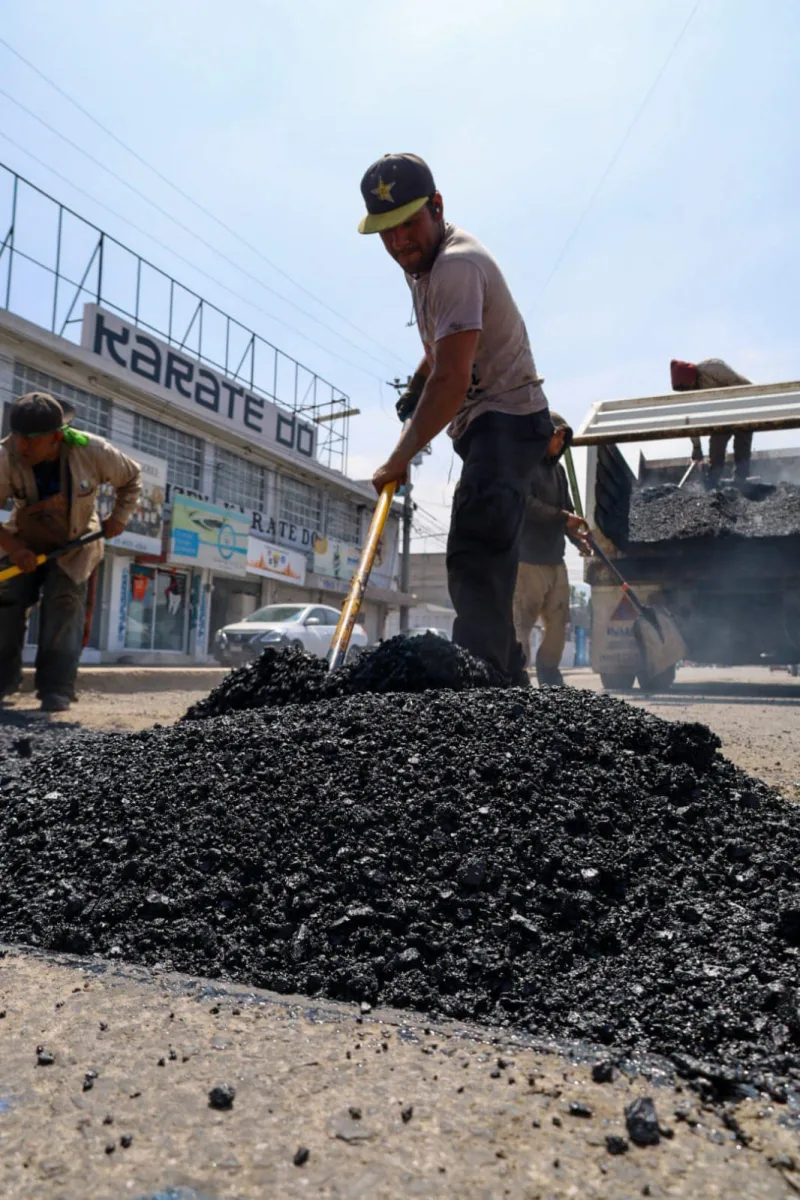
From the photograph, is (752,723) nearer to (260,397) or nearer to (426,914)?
(426,914)

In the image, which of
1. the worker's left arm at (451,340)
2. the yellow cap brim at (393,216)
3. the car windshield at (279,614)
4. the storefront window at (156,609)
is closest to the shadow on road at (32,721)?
the worker's left arm at (451,340)

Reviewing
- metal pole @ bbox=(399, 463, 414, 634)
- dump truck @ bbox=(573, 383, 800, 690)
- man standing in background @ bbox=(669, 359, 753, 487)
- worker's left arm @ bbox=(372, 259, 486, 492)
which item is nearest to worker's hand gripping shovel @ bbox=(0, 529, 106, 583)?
worker's left arm @ bbox=(372, 259, 486, 492)

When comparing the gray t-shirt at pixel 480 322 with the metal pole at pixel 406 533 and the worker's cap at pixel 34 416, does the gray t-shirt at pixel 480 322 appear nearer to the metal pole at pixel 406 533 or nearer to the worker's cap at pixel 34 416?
the worker's cap at pixel 34 416

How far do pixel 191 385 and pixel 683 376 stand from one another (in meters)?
16.5

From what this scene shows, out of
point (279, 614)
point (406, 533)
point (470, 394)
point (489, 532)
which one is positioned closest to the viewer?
point (489, 532)

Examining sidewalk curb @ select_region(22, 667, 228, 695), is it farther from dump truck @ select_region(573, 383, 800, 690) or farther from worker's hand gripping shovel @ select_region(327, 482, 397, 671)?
worker's hand gripping shovel @ select_region(327, 482, 397, 671)

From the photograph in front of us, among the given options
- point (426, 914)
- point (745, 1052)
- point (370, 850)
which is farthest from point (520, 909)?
point (745, 1052)

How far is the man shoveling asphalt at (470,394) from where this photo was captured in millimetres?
3061

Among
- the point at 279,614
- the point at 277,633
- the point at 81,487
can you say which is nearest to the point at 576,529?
the point at 81,487

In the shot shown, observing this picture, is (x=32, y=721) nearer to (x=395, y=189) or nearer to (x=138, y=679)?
(x=395, y=189)

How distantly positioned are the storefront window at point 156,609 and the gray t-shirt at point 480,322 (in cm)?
1778

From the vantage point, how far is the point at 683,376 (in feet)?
29.0

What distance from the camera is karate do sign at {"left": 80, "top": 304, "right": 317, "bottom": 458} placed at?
19.4 m

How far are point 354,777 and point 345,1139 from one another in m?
0.99
